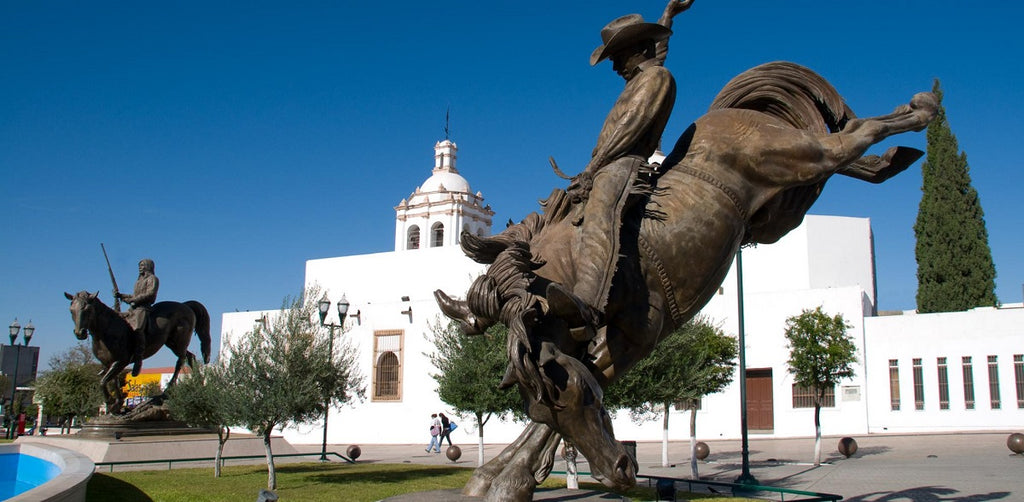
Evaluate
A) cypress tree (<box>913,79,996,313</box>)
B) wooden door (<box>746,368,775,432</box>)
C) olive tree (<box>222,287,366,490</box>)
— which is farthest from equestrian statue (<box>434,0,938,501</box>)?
cypress tree (<box>913,79,996,313</box>)

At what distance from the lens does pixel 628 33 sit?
461cm

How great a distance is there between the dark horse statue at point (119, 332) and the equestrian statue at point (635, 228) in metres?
15.7

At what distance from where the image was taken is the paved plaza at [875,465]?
14.1 meters

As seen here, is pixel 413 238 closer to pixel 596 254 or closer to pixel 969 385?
pixel 969 385

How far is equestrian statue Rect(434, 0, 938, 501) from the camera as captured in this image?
10.7 ft

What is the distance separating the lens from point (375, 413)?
39.5m

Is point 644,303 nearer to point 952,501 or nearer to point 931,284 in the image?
point 952,501

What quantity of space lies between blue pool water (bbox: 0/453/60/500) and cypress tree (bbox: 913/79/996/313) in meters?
38.6

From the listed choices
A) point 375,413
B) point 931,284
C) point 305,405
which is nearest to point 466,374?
point 305,405

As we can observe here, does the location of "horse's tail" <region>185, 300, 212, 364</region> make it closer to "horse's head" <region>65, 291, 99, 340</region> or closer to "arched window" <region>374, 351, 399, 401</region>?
"horse's head" <region>65, 291, 99, 340</region>

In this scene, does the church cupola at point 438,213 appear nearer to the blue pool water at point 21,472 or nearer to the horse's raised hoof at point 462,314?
the blue pool water at point 21,472

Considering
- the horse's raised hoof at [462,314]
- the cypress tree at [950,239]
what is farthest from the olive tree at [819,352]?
the horse's raised hoof at [462,314]

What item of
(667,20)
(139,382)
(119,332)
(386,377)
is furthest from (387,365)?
(667,20)

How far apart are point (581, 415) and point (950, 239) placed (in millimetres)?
41988
